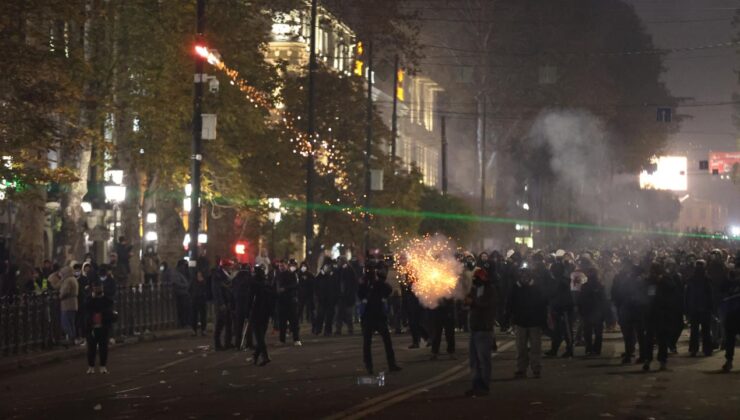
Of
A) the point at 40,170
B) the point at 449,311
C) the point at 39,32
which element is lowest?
the point at 449,311

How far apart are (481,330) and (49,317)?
13224mm

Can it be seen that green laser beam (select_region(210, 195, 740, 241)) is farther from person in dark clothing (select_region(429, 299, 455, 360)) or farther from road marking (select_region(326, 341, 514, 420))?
road marking (select_region(326, 341, 514, 420))

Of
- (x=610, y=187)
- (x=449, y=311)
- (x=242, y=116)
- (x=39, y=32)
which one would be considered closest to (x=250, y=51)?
(x=242, y=116)

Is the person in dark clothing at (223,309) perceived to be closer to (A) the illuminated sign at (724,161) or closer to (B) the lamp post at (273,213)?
(B) the lamp post at (273,213)

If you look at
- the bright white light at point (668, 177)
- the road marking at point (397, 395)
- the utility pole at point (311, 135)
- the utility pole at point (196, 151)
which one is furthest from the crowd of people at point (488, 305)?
the bright white light at point (668, 177)

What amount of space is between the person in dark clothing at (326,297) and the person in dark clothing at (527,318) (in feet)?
45.5

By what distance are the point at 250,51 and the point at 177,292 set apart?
12235 mm

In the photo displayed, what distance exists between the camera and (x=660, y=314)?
2462cm

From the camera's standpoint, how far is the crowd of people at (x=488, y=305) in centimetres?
2355

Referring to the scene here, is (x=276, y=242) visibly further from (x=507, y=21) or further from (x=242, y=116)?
(x=507, y=21)

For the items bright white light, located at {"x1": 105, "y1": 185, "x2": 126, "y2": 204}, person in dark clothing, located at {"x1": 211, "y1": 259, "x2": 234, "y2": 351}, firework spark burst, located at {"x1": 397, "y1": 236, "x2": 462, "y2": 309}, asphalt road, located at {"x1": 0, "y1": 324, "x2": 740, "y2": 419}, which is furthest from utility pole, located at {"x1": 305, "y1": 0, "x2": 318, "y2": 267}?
asphalt road, located at {"x1": 0, "y1": 324, "x2": 740, "y2": 419}

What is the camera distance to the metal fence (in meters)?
28.9

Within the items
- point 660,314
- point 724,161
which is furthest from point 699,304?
point 724,161

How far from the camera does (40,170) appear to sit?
3080 cm
